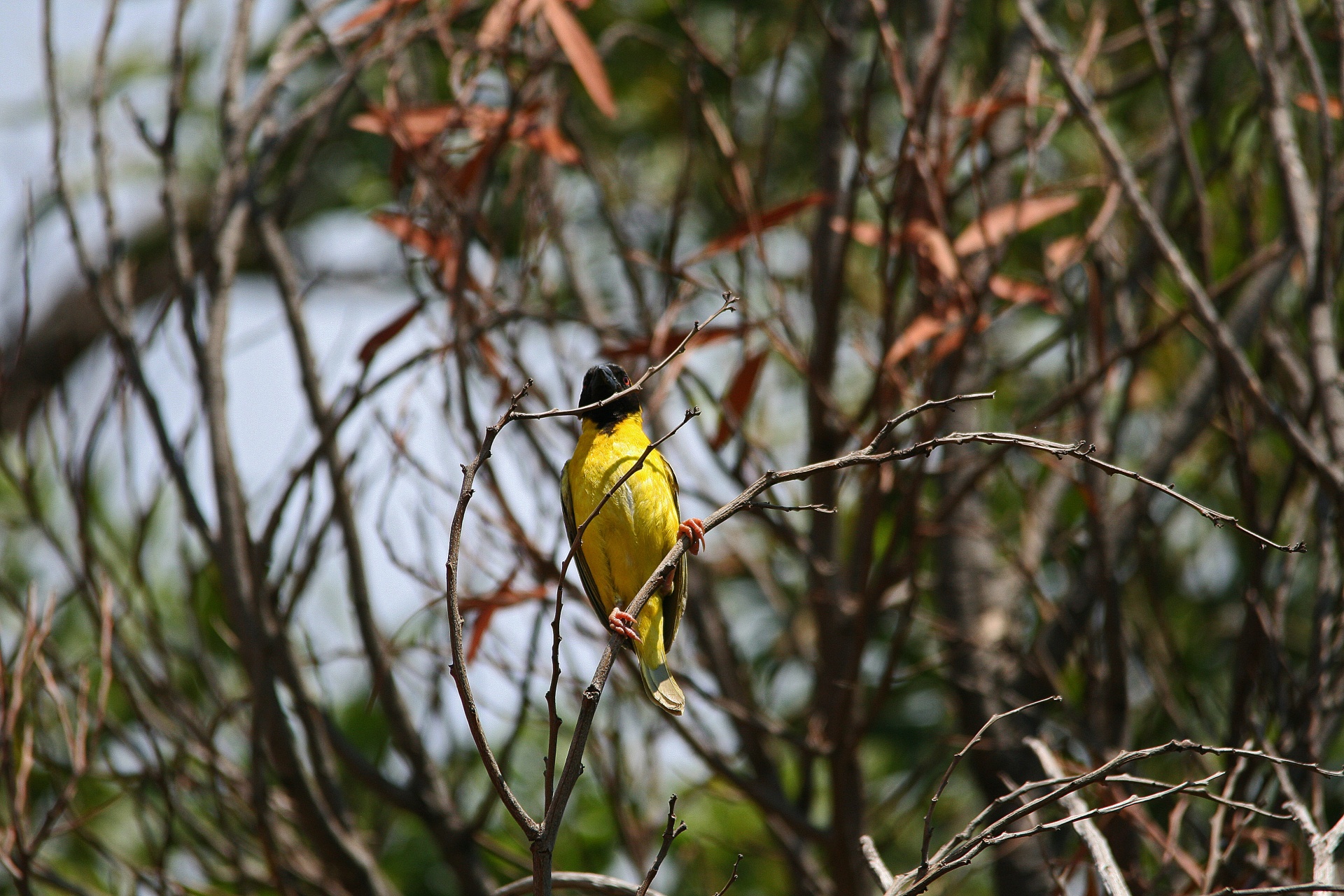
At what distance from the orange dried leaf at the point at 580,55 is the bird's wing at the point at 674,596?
3.53ft

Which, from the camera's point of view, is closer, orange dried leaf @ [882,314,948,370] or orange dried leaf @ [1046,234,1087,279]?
orange dried leaf @ [882,314,948,370]

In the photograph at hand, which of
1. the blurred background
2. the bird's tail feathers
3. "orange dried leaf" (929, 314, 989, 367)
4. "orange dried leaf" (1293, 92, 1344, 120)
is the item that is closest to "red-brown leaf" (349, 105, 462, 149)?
the blurred background

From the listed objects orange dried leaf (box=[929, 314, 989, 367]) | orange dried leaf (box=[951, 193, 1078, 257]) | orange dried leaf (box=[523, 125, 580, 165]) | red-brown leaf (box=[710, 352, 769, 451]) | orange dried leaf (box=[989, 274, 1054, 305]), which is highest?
orange dried leaf (box=[523, 125, 580, 165])

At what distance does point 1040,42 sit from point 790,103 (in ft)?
10.4

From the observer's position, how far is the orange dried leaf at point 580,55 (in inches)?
137

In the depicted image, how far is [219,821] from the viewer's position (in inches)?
133

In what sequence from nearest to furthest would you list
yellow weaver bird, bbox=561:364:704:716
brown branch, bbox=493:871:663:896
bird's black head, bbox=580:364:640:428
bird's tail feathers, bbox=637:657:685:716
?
brown branch, bbox=493:871:663:896 → bird's tail feathers, bbox=637:657:685:716 → yellow weaver bird, bbox=561:364:704:716 → bird's black head, bbox=580:364:640:428

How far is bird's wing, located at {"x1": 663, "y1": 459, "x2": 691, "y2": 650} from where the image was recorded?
10.5ft

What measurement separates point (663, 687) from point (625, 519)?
1.44 ft

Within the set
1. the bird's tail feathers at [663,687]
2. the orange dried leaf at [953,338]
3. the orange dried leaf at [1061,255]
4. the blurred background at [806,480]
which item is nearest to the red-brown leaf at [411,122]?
the blurred background at [806,480]

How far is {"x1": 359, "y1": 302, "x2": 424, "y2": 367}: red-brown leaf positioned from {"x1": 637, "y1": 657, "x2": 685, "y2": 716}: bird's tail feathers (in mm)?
1164

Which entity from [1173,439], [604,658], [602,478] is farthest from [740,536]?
[604,658]

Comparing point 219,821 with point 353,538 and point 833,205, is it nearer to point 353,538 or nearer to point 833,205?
point 353,538

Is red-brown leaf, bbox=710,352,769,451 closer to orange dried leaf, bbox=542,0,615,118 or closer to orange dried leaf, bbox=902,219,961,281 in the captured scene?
orange dried leaf, bbox=902,219,961,281
